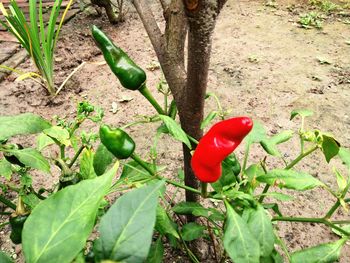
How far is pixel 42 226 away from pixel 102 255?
3.3 inches

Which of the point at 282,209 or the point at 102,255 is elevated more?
the point at 102,255

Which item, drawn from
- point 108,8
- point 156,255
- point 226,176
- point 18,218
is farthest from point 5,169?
point 108,8

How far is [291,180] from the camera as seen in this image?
0.78 metres

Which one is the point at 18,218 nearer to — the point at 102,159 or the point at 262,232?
the point at 102,159

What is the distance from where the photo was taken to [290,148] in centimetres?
184

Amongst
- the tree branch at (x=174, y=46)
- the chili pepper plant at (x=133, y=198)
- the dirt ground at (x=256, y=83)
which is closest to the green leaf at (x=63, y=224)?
the chili pepper plant at (x=133, y=198)

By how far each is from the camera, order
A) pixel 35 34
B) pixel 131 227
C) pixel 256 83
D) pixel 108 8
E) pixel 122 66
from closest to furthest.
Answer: pixel 131 227 < pixel 122 66 < pixel 35 34 < pixel 256 83 < pixel 108 8

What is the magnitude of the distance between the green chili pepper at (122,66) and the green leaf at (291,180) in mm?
369

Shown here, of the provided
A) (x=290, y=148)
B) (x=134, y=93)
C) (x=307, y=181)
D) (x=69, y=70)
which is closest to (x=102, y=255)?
(x=307, y=181)

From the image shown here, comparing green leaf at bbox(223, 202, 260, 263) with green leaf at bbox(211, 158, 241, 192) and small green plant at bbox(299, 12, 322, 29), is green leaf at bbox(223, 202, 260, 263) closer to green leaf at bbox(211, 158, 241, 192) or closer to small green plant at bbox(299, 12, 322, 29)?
green leaf at bbox(211, 158, 241, 192)

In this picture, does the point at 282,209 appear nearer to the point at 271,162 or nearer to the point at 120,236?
the point at 271,162

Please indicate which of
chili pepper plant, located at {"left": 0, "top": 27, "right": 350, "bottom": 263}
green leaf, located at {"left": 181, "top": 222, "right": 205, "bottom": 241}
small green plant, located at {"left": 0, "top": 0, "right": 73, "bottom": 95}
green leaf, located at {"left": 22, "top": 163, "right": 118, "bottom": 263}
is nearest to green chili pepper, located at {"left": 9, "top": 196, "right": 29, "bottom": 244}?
chili pepper plant, located at {"left": 0, "top": 27, "right": 350, "bottom": 263}

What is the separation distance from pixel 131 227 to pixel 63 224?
91mm

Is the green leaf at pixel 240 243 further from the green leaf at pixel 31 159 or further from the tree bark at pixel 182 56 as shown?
the green leaf at pixel 31 159
